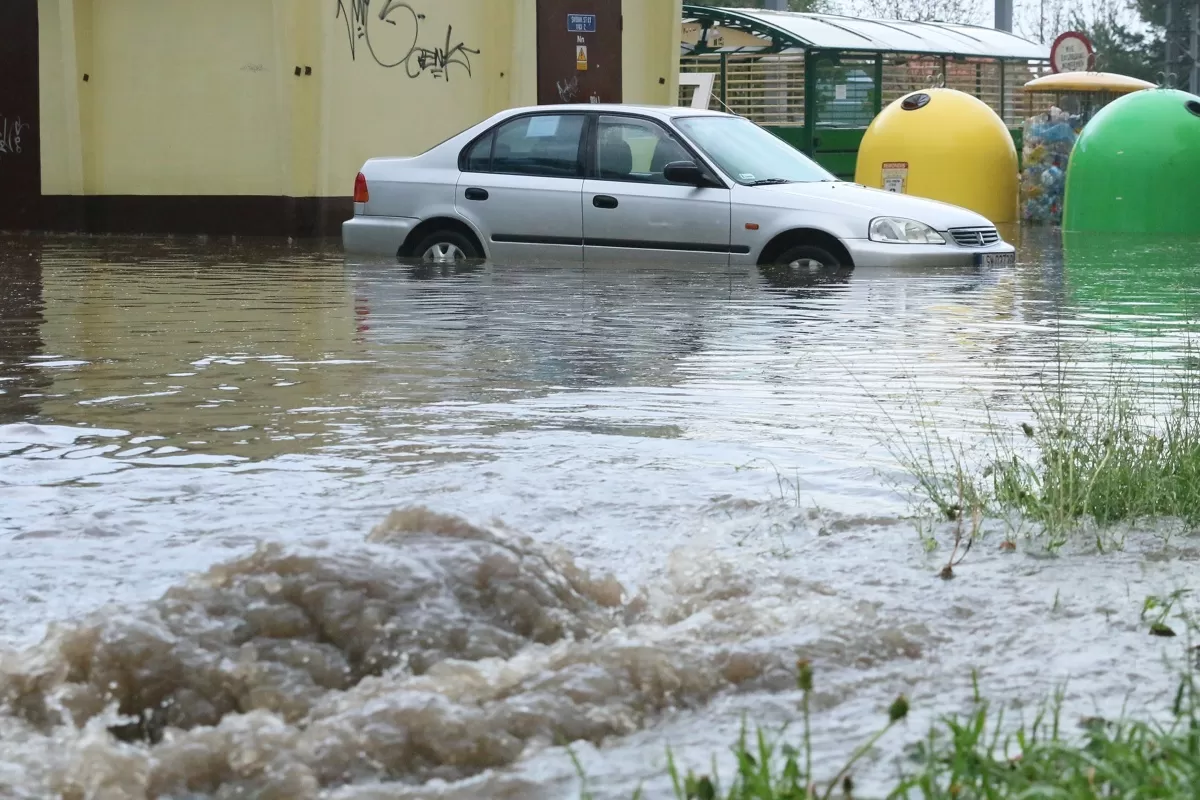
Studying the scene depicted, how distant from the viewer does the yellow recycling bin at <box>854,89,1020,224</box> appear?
2262 centimetres

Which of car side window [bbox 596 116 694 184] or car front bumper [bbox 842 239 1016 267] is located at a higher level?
car side window [bbox 596 116 694 184]

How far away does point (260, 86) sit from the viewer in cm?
1931

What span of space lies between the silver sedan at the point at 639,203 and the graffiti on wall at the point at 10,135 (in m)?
8.87

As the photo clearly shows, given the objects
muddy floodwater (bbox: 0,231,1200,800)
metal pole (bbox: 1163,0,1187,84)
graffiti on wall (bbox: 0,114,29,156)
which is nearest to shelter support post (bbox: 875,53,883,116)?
metal pole (bbox: 1163,0,1187,84)

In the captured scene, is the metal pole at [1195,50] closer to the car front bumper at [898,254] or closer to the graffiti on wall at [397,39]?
the graffiti on wall at [397,39]

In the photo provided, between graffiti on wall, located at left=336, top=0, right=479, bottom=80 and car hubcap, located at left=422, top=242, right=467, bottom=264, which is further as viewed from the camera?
graffiti on wall, located at left=336, top=0, right=479, bottom=80

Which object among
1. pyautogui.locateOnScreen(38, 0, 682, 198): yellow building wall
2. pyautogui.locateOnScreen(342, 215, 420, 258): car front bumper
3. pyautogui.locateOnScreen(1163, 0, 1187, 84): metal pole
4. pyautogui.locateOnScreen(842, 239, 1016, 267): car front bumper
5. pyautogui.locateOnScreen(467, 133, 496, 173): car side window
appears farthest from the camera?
pyautogui.locateOnScreen(1163, 0, 1187, 84): metal pole

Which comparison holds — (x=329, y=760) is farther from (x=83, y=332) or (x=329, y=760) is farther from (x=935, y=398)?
(x=83, y=332)

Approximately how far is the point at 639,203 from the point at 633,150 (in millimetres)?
423

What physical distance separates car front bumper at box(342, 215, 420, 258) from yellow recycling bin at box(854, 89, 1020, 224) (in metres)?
10.5

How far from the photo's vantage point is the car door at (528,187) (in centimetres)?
1295

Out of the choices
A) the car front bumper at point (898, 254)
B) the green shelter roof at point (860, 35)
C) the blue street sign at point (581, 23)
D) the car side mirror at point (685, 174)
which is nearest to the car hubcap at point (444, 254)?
the car side mirror at point (685, 174)

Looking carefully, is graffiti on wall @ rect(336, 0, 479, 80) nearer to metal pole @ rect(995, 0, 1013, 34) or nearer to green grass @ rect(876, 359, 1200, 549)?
green grass @ rect(876, 359, 1200, 549)

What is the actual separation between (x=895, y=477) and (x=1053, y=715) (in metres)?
2.11
